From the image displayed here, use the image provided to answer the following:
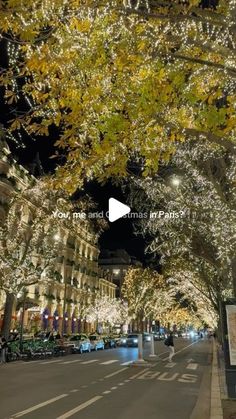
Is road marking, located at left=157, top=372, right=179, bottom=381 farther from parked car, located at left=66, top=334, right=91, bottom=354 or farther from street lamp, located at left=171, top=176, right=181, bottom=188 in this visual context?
parked car, located at left=66, top=334, right=91, bottom=354

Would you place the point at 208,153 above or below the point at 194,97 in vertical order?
above

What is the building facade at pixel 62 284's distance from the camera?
4583 cm

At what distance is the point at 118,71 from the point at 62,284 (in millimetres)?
58053

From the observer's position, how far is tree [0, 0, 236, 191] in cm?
693

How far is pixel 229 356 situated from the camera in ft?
37.3

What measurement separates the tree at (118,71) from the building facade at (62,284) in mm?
30507

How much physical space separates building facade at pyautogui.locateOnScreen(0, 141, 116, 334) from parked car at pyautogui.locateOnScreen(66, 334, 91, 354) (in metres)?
4.34

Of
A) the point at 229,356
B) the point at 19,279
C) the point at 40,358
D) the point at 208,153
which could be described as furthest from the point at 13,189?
the point at 229,356

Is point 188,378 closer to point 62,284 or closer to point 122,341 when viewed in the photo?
point 122,341

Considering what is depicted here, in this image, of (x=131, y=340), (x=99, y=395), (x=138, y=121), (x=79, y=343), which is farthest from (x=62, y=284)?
(x=138, y=121)

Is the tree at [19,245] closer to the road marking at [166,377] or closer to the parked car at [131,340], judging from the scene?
the road marking at [166,377]

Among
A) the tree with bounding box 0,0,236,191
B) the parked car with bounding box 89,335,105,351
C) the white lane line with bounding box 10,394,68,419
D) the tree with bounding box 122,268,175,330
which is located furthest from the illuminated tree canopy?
the tree with bounding box 122,268,175,330

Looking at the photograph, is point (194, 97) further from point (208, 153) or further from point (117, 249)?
point (117, 249)

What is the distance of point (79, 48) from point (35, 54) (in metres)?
0.74
